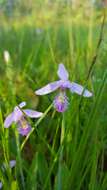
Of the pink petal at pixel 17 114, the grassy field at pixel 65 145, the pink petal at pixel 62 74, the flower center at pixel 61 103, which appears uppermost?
the pink petal at pixel 62 74

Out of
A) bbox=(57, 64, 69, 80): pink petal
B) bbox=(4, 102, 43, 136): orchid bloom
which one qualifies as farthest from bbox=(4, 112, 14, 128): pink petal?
bbox=(57, 64, 69, 80): pink petal

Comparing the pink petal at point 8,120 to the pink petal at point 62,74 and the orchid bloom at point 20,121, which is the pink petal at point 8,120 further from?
the pink petal at point 62,74

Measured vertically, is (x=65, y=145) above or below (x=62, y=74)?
below

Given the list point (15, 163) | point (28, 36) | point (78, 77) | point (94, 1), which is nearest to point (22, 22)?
point (28, 36)

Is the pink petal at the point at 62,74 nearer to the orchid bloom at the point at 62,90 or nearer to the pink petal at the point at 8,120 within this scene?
the orchid bloom at the point at 62,90

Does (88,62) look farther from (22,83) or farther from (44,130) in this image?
(44,130)

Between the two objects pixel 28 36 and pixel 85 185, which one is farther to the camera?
pixel 28 36

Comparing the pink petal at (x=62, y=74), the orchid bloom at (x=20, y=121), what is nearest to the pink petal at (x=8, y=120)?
the orchid bloom at (x=20, y=121)

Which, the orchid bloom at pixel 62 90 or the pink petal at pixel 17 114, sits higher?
the orchid bloom at pixel 62 90

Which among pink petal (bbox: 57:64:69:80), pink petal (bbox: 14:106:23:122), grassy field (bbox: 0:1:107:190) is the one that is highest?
pink petal (bbox: 57:64:69:80)

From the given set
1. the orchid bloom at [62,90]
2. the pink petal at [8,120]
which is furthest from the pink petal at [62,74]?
the pink petal at [8,120]

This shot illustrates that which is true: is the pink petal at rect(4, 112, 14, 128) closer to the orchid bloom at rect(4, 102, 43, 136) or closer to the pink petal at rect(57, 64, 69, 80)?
the orchid bloom at rect(4, 102, 43, 136)
